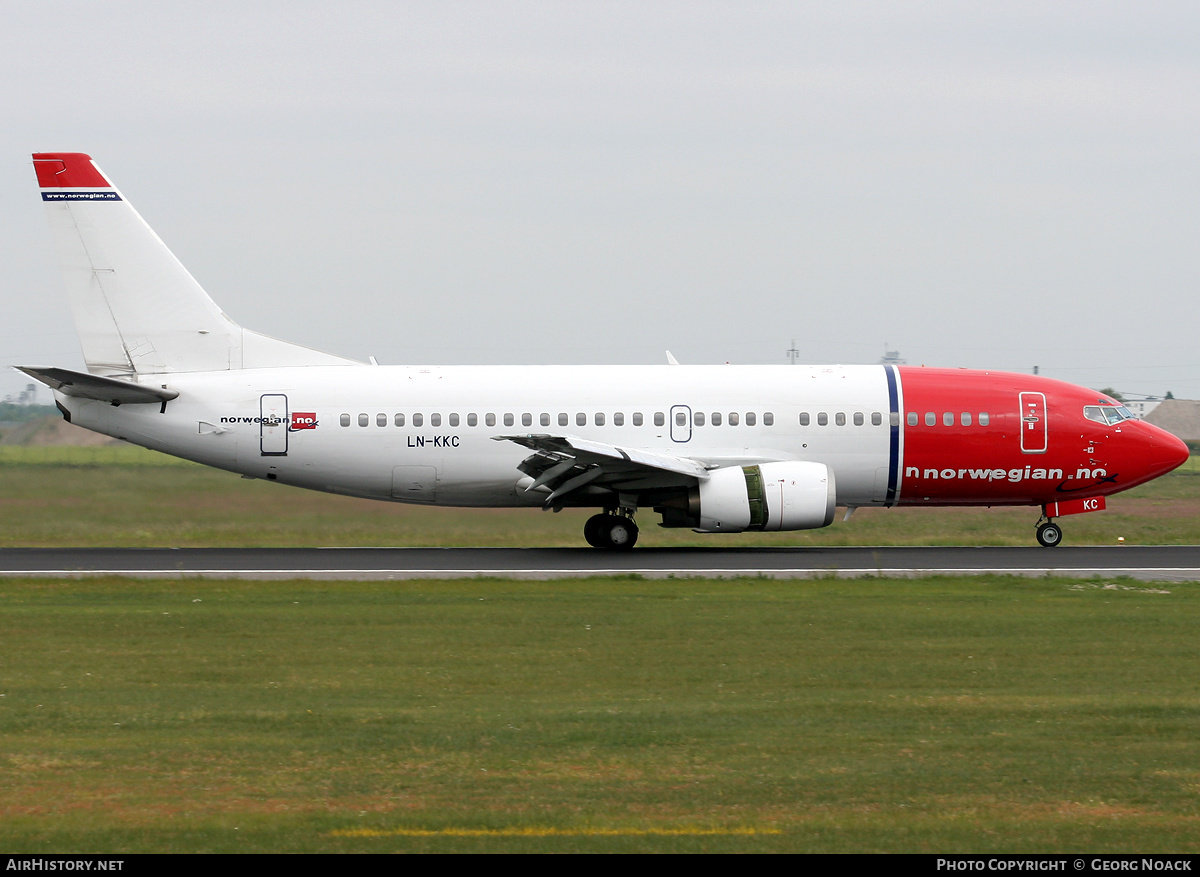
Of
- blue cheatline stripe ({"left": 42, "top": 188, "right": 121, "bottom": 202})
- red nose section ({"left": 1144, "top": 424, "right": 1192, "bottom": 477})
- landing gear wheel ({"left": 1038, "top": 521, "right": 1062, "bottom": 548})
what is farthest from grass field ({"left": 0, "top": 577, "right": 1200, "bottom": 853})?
blue cheatline stripe ({"left": 42, "top": 188, "right": 121, "bottom": 202})

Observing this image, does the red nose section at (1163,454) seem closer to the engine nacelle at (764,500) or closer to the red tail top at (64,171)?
the engine nacelle at (764,500)

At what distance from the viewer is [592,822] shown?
800 cm

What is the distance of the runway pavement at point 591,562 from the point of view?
22.4 m

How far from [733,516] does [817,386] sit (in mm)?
4127

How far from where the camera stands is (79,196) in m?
27.4

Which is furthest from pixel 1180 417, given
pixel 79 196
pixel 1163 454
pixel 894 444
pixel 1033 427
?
pixel 79 196

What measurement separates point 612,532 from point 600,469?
6.19 ft

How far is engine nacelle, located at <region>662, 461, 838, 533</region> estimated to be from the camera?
25406 millimetres

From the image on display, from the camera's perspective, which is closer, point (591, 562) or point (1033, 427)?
point (591, 562)

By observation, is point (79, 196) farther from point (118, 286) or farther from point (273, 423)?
point (273, 423)

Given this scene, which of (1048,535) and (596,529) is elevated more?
(596,529)

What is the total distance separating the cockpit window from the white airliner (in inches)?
2.2

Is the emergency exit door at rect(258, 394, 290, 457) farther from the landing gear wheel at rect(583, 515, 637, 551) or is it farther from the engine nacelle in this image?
the engine nacelle

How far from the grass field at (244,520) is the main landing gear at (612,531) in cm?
75
